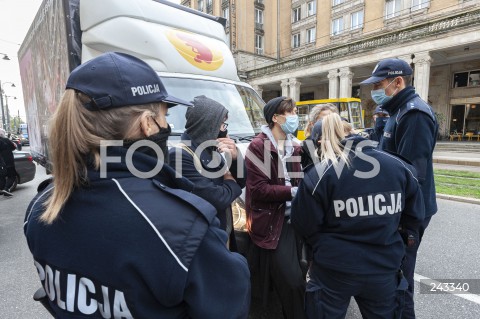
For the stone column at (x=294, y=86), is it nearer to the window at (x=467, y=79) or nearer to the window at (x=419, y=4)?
the window at (x=419, y=4)

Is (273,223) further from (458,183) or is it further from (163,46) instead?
(458,183)

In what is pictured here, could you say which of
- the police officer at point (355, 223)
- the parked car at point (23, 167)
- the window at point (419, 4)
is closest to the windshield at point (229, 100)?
the police officer at point (355, 223)

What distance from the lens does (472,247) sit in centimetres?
426

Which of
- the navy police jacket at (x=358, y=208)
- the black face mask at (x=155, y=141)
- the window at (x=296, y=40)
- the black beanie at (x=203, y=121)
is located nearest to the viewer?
the black face mask at (x=155, y=141)

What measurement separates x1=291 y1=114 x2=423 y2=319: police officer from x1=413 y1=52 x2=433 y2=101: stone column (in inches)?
778

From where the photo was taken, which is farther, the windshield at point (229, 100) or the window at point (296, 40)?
the window at point (296, 40)

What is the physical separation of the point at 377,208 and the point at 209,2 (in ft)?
138

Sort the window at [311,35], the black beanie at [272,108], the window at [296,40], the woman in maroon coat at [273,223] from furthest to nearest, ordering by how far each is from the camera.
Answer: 1. the window at [296,40]
2. the window at [311,35]
3. the black beanie at [272,108]
4. the woman in maroon coat at [273,223]

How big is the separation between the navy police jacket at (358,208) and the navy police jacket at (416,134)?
1.69 feet

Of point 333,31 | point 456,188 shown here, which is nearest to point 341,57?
point 333,31

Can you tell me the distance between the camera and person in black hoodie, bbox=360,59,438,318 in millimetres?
2301

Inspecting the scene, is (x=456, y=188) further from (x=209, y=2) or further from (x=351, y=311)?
(x=209, y=2)

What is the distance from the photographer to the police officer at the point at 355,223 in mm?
1768

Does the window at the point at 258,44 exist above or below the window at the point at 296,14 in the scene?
below
